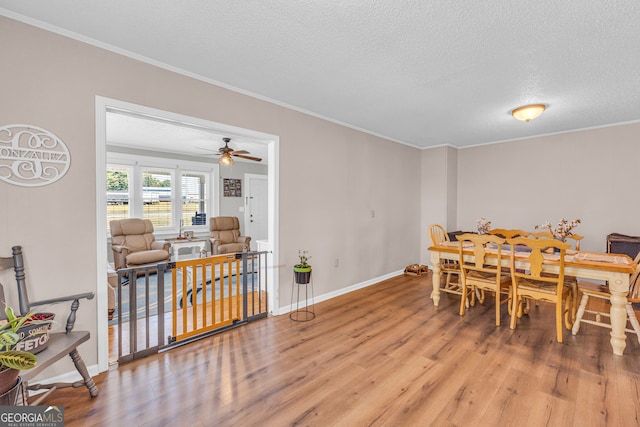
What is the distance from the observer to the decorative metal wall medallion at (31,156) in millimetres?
1850

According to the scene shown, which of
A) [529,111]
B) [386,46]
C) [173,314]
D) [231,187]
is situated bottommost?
[173,314]

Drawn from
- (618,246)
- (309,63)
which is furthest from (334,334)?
(618,246)

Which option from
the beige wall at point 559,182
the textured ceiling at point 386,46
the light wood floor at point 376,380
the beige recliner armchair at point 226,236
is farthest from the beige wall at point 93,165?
the beige recliner armchair at point 226,236

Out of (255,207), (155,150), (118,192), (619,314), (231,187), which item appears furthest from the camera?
(255,207)

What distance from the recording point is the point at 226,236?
6445mm

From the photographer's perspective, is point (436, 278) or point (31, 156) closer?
point (31, 156)

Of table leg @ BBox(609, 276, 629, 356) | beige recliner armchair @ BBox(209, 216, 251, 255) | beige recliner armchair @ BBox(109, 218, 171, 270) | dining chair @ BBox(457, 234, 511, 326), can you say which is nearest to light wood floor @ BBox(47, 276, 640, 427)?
table leg @ BBox(609, 276, 629, 356)

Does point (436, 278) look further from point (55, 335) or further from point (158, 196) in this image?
point (158, 196)

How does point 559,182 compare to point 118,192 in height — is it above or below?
above

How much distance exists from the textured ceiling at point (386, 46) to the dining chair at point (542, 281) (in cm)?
157

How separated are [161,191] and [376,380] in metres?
5.84

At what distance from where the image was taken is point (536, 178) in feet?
15.7

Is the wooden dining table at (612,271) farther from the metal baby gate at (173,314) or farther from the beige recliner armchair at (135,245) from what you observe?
the beige recliner armchair at (135,245)

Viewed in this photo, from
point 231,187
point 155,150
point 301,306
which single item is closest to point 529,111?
point 301,306
